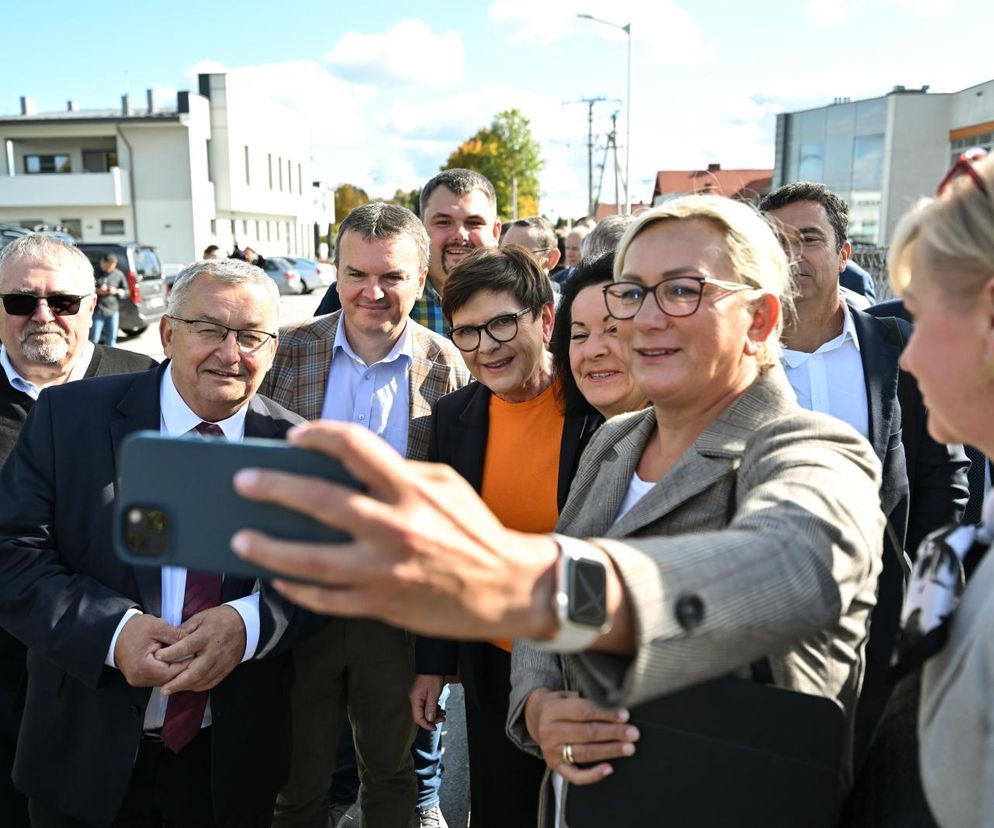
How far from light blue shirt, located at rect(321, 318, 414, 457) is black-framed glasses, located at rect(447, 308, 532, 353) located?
0.58 metres

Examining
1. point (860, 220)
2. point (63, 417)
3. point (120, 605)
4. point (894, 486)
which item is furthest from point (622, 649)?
point (860, 220)

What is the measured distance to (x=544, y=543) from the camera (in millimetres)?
1042

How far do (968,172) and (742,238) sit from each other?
624 mm

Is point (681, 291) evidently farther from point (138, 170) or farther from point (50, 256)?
point (138, 170)

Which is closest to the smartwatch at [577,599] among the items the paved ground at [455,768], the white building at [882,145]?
the paved ground at [455,768]

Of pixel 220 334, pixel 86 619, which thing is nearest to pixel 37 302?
pixel 220 334

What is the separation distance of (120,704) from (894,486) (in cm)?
275

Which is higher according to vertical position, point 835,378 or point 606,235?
point 606,235

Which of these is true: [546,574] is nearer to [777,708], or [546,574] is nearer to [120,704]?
[777,708]

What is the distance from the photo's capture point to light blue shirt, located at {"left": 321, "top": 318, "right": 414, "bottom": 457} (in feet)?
11.7

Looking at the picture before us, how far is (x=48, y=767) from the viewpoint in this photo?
2.49 metres

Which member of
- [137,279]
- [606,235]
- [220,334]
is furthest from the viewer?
[137,279]

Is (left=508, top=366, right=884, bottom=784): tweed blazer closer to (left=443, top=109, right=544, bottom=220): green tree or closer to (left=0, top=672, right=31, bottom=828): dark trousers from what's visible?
(left=0, top=672, right=31, bottom=828): dark trousers

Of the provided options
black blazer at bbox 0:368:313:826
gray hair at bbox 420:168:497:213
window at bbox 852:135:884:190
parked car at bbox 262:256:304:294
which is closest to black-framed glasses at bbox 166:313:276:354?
black blazer at bbox 0:368:313:826
